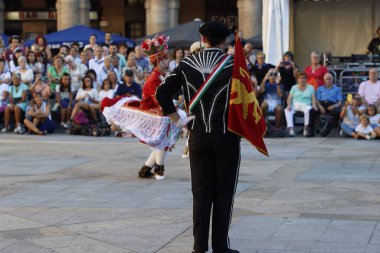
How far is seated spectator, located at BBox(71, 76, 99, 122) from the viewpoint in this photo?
21.5 metres

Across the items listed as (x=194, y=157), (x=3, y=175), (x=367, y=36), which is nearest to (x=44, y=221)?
(x=194, y=157)

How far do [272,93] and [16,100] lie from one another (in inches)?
231

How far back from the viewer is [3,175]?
13891 mm

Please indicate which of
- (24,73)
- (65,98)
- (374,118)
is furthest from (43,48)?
(374,118)

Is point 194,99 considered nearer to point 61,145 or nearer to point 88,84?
point 61,145

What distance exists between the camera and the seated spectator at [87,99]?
21516mm

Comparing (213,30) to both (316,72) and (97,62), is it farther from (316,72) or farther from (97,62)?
(97,62)

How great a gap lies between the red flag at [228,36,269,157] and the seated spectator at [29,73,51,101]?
14.3m

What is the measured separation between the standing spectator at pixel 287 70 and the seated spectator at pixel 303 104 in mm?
693

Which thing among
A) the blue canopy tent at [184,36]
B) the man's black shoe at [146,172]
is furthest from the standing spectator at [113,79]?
the man's black shoe at [146,172]

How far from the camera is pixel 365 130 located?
19391 mm

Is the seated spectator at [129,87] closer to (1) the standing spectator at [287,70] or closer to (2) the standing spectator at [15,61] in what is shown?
(1) the standing spectator at [287,70]

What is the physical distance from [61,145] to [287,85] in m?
5.49

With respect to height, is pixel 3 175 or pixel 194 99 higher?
pixel 194 99
